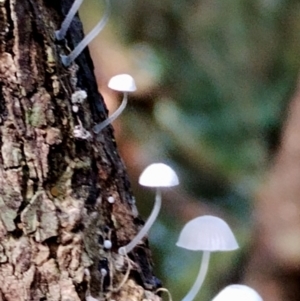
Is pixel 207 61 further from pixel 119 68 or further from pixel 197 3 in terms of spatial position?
pixel 119 68

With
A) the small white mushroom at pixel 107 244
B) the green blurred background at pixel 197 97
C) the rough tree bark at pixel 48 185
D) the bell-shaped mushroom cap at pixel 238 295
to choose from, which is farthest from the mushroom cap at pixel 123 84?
the green blurred background at pixel 197 97

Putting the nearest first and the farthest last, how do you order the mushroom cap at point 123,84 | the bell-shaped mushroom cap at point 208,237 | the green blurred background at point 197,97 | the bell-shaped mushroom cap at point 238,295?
the bell-shaped mushroom cap at point 238,295 → the bell-shaped mushroom cap at point 208,237 → the mushroom cap at point 123,84 → the green blurred background at point 197,97

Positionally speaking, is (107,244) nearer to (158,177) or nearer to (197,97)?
(158,177)

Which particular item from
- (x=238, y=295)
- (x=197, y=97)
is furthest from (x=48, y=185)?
(x=197, y=97)

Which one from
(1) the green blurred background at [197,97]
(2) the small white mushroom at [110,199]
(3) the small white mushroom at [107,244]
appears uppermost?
(2) the small white mushroom at [110,199]

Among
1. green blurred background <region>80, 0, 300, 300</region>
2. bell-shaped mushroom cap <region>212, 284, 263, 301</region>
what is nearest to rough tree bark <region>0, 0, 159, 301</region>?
bell-shaped mushroom cap <region>212, 284, 263, 301</region>

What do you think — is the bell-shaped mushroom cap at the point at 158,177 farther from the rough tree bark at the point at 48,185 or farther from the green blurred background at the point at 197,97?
the green blurred background at the point at 197,97

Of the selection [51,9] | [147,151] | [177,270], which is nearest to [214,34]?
[147,151]

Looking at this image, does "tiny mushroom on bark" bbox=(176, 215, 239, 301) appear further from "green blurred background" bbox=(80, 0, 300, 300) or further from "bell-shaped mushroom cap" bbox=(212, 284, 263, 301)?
"green blurred background" bbox=(80, 0, 300, 300)
